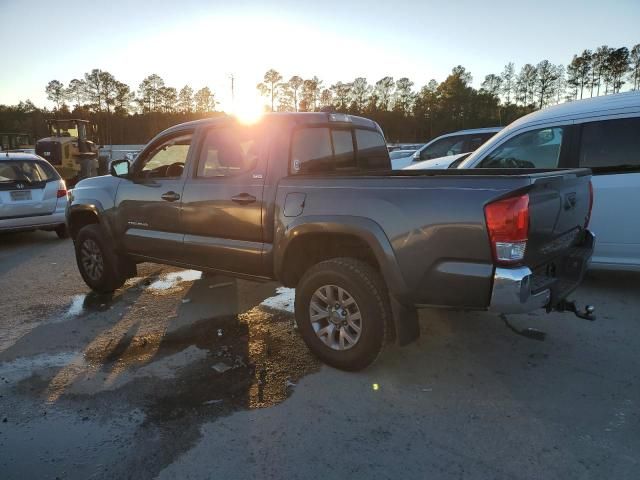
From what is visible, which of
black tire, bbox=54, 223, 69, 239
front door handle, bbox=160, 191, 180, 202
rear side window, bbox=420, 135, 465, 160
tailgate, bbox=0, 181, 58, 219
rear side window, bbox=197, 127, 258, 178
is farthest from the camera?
rear side window, bbox=420, 135, 465, 160

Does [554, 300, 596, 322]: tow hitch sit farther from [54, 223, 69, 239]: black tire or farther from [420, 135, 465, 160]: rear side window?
[54, 223, 69, 239]: black tire

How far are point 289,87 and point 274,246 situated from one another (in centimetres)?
11872

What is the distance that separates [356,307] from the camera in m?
3.38

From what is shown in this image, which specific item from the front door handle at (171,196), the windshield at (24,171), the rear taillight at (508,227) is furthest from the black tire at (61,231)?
the rear taillight at (508,227)

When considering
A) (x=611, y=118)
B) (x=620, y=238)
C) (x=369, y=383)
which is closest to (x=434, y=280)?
(x=369, y=383)

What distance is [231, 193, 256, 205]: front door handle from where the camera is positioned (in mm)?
3863

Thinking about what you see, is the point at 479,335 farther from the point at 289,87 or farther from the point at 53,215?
the point at 289,87

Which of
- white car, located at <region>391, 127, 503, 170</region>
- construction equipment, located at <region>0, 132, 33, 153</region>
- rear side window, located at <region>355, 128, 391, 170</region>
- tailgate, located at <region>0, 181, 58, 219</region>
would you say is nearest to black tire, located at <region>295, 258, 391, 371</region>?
rear side window, located at <region>355, 128, 391, 170</region>

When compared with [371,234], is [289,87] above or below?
above

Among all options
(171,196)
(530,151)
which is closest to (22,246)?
(171,196)

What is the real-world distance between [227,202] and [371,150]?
1.61 meters

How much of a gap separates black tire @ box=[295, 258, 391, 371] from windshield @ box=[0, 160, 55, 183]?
23.4ft

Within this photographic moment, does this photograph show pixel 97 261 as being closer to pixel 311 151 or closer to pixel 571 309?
pixel 311 151

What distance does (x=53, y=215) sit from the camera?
28.6 ft
